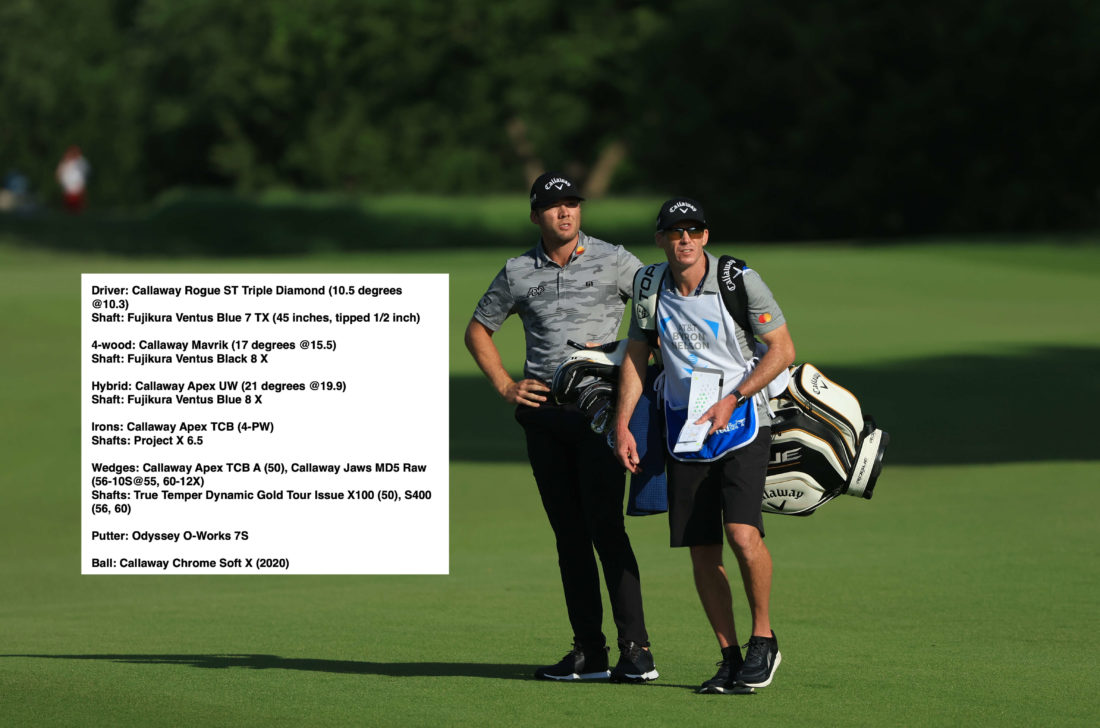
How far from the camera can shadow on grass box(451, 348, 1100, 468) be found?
728 inches

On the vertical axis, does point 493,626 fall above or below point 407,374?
below

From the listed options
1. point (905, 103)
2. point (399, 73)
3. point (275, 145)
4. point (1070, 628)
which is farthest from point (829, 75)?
point (1070, 628)

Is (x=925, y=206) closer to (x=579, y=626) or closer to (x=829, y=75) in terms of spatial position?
(x=829, y=75)

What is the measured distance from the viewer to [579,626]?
26.9 ft

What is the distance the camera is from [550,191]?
7934 mm

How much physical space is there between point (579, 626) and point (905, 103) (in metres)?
44.3

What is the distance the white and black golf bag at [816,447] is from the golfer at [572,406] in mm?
725

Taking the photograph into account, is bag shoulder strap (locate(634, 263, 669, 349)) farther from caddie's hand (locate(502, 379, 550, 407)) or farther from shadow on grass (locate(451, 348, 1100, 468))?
shadow on grass (locate(451, 348, 1100, 468))

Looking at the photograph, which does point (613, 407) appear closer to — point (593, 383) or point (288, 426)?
point (593, 383)

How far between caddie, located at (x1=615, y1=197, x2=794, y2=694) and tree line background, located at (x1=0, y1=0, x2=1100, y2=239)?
42.5 meters

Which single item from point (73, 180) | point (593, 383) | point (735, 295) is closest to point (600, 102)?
point (73, 180)

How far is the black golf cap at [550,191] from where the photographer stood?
7.93 metres

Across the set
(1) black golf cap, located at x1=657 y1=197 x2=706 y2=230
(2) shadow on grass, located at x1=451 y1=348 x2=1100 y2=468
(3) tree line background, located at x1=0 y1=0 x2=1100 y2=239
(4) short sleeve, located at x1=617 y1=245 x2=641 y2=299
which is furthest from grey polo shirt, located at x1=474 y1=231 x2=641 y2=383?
(3) tree line background, located at x1=0 y1=0 x2=1100 y2=239

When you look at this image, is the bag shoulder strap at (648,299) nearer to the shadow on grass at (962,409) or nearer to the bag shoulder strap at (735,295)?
the bag shoulder strap at (735,295)
